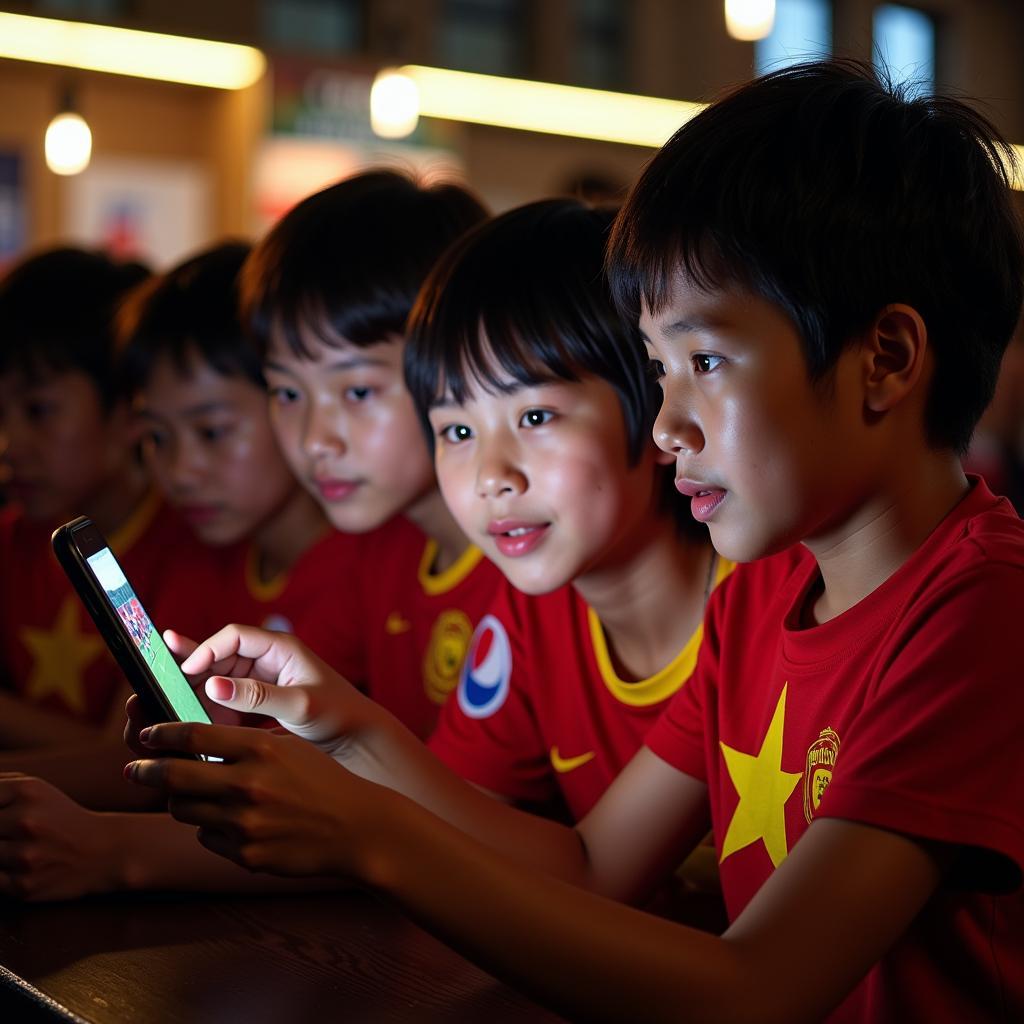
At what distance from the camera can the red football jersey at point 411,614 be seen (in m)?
1.58

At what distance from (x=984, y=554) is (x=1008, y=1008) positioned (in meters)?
0.28

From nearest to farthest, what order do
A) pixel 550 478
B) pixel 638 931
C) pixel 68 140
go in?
→ pixel 638 931
pixel 550 478
pixel 68 140

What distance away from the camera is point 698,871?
124 cm

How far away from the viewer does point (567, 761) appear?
1293 millimetres

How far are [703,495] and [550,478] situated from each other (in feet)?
1.15

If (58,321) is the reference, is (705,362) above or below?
below

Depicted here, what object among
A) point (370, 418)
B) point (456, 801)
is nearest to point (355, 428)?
point (370, 418)

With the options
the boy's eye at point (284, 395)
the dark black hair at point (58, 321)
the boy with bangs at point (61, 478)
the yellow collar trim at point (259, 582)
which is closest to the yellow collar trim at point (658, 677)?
the boy's eye at point (284, 395)

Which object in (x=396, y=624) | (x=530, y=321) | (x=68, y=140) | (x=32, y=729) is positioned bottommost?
(x=32, y=729)

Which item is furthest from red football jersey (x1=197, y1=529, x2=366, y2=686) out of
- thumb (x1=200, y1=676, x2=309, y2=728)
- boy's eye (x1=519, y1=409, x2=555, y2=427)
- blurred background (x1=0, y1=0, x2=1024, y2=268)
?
blurred background (x1=0, y1=0, x2=1024, y2=268)

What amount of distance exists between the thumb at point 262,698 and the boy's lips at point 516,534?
0.31 m

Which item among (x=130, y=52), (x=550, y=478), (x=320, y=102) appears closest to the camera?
(x=550, y=478)

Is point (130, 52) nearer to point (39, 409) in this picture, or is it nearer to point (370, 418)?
point (39, 409)

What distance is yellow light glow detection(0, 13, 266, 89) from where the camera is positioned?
554 centimetres
